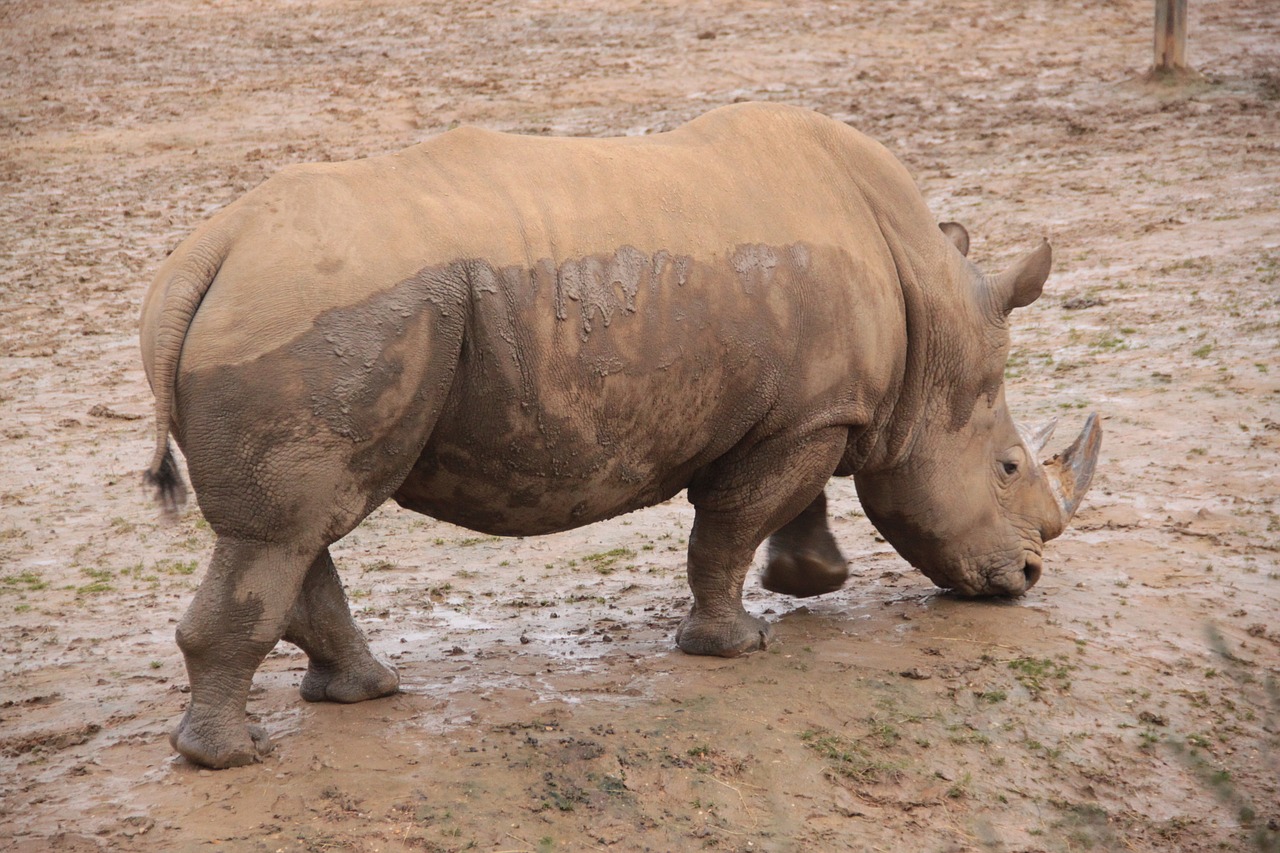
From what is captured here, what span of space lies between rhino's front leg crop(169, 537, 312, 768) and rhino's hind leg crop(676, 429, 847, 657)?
5.54 ft

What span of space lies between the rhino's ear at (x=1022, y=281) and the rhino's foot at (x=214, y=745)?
323 centimetres

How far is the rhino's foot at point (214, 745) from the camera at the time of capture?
14.8ft

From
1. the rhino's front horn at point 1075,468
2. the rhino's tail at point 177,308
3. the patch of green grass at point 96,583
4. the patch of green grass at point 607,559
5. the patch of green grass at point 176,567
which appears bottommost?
the patch of green grass at point 607,559

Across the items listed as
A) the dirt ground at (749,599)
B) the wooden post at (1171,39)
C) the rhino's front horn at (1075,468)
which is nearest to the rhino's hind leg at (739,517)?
the dirt ground at (749,599)

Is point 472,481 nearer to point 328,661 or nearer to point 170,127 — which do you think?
point 328,661

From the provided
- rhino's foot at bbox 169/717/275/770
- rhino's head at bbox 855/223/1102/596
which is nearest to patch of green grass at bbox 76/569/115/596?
rhino's foot at bbox 169/717/275/770

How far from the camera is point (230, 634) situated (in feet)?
14.3

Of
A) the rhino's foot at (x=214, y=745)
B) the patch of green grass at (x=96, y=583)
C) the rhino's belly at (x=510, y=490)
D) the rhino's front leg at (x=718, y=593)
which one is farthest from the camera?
the patch of green grass at (x=96, y=583)

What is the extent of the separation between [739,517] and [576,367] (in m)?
1.14

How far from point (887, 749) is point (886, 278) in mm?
1675

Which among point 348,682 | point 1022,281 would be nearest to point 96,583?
point 348,682

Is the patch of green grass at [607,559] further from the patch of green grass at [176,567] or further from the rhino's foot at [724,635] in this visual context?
the patch of green grass at [176,567]

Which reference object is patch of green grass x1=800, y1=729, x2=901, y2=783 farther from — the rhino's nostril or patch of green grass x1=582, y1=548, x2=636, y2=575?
patch of green grass x1=582, y1=548, x2=636, y2=575

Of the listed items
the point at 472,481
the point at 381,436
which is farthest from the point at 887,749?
the point at 381,436
